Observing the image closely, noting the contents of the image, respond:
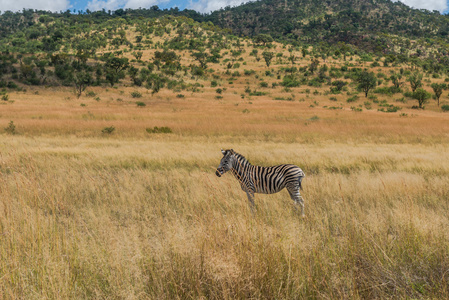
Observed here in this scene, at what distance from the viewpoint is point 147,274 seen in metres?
3.21

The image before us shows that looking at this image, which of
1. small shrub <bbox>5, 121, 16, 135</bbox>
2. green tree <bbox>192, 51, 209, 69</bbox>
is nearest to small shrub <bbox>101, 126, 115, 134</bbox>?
small shrub <bbox>5, 121, 16, 135</bbox>

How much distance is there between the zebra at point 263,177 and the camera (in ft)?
17.4

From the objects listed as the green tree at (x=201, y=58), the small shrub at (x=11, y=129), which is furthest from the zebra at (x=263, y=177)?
the green tree at (x=201, y=58)

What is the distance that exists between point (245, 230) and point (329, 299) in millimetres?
1138

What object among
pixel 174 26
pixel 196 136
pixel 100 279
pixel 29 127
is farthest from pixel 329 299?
pixel 174 26

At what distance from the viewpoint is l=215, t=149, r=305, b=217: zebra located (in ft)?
17.4

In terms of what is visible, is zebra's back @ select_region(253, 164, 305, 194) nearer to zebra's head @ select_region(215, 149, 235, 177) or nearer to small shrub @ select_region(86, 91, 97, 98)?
zebra's head @ select_region(215, 149, 235, 177)

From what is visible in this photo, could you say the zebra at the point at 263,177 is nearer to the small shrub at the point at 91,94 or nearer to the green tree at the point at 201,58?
the small shrub at the point at 91,94

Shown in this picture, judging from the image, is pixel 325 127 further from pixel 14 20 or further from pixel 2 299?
pixel 14 20

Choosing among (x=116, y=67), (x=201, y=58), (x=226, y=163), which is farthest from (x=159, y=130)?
(x=201, y=58)

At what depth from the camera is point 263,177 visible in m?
5.55

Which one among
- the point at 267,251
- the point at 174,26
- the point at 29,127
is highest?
the point at 174,26

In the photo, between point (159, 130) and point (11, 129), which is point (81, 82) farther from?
point (159, 130)

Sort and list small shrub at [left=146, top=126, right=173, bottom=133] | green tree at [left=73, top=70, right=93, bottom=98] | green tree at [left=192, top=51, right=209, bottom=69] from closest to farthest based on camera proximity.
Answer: small shrub at [left=146, top=126, right=173, bottom=133]
green tree at [left=73, top=70, right=93, bottom=98]
green tree at [left=192, top=51, right=209, bottom=69]
